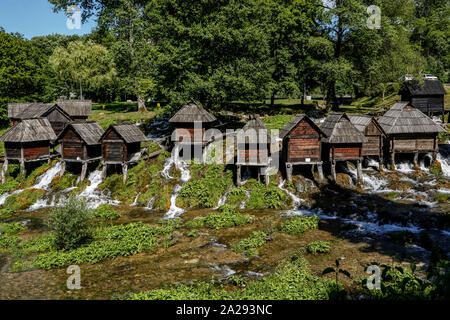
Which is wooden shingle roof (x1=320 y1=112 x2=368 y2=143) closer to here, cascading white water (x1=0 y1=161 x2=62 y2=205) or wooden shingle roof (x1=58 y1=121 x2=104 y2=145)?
wooden shingle roof (x1=58 y1=121 x2=104 y2=145)

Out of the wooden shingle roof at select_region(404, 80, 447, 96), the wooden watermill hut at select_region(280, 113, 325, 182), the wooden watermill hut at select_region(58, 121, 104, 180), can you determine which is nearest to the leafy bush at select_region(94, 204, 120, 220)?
the wooden watermill hut at select_region(58, 121, 104, 180)

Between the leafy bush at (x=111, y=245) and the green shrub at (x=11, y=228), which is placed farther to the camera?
the green shrub at (x=11, y=228)

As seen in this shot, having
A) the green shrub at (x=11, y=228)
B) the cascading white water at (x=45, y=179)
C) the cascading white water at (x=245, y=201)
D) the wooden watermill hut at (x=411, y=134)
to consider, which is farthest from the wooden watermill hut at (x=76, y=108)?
the wooden watermill hut at (x=411, y=134)

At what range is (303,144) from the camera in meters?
27.3

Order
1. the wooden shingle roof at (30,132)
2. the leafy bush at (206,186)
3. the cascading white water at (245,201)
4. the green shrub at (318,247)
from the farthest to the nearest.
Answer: the wooden shingle roof at (30,132) < the leafy bush at (206,186) < the cascading white water at (245,201) < the green shrub at (318,247)

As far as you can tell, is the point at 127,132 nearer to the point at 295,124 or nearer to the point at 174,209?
the point at 174,209

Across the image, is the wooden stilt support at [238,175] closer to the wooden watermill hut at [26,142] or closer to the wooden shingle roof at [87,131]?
the wooden shingle roof at [87,131]

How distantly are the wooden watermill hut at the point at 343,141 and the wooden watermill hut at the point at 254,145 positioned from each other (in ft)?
17.6

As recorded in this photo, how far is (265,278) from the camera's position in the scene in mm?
14734

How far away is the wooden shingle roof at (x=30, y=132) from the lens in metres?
31.7

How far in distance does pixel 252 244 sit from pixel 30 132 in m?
25.7

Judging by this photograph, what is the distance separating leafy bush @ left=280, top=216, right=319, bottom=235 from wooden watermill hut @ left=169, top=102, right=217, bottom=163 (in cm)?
1151

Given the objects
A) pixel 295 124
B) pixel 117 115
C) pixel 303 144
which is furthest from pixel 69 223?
pixel 117 115

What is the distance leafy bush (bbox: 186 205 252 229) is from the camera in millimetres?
21828
